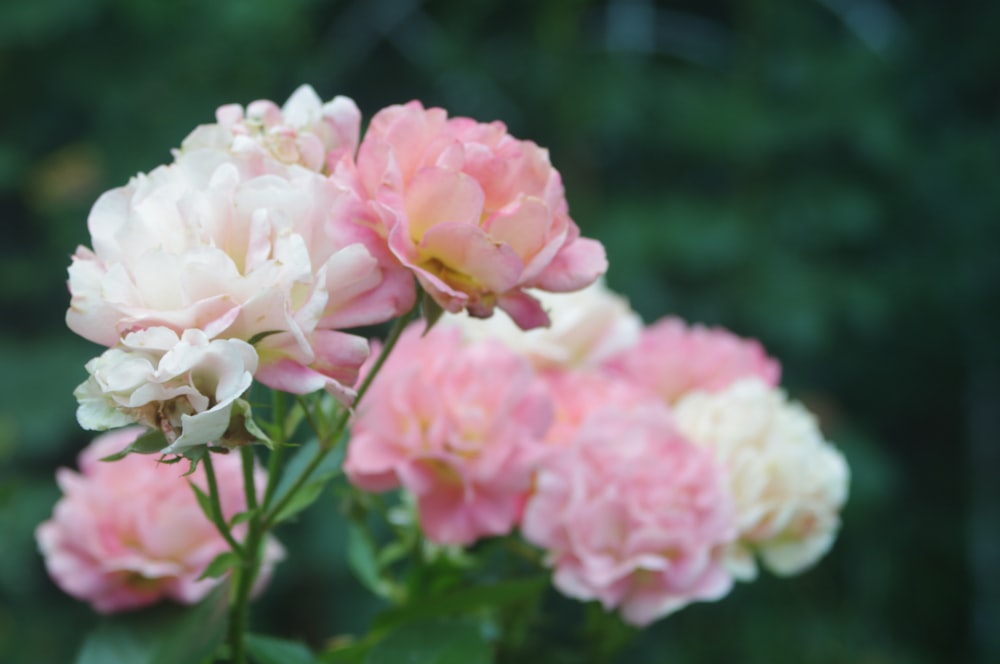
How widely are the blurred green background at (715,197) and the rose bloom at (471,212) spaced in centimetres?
95

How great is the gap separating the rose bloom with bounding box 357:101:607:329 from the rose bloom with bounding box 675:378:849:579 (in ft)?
0.55

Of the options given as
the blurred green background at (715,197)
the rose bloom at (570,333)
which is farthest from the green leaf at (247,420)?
the blurred green background at (715,197)

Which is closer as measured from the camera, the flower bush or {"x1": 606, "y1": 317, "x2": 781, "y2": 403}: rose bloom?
the flower bush

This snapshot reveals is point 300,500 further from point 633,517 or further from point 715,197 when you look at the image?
point 715,197

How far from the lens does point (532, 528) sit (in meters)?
0.40

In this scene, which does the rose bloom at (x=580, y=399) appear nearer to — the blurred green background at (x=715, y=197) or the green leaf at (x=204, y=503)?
the green leaf at (x=204, y=503)

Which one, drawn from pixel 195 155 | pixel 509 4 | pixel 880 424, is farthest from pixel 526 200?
pixel 880 424

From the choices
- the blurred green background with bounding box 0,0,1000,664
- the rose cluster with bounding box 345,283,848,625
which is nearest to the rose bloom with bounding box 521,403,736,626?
the rose cluster with bounding box 345,283,848,625

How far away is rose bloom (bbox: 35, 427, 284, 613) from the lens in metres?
0.38

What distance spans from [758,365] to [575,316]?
11 centimetres

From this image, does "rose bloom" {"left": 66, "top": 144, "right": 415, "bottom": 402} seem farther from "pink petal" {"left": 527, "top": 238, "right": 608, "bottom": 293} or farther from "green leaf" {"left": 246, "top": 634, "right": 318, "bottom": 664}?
"green leaf" {"left": 246, "top": 634, "right": 318, "bottom": 664}

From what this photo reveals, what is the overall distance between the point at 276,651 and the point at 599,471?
138mm

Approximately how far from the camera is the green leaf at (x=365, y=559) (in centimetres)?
44

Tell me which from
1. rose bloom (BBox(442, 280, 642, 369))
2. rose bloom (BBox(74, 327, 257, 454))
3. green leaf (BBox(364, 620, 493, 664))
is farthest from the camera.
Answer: rose bloom (BBox(442, 280, 642, 369))
